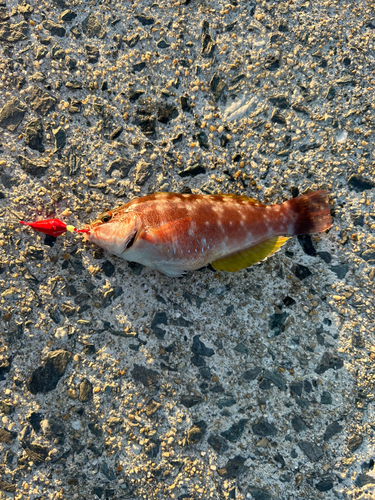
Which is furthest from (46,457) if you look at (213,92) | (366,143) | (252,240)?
(366,143)

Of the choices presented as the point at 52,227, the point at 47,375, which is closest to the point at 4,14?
the point at 52,227

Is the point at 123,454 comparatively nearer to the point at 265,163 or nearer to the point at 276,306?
the point at 276,306

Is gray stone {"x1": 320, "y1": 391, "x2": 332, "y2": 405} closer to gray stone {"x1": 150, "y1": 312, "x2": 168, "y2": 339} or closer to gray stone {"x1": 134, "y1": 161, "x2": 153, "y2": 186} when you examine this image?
gray stone {"x1": 150, "y1": 312, "x2": 168, "y2": 339}

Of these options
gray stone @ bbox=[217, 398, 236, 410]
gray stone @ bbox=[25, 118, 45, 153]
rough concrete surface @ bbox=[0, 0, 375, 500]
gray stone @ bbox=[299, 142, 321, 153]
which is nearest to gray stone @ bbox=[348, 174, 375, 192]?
rough concrete surface @ bbox=[0, 0, 375, 500]

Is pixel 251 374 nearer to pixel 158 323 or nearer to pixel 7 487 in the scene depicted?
pixel 158 323

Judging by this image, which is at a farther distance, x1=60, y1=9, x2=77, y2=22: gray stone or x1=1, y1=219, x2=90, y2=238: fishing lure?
x1=60, y1=9, x2=77, y2=22: gray stone

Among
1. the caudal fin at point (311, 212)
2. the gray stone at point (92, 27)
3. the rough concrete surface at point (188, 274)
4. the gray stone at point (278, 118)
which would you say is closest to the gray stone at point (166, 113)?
the rough concrete surface at point (188, 274)

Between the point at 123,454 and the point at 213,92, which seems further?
the point at 213,92
